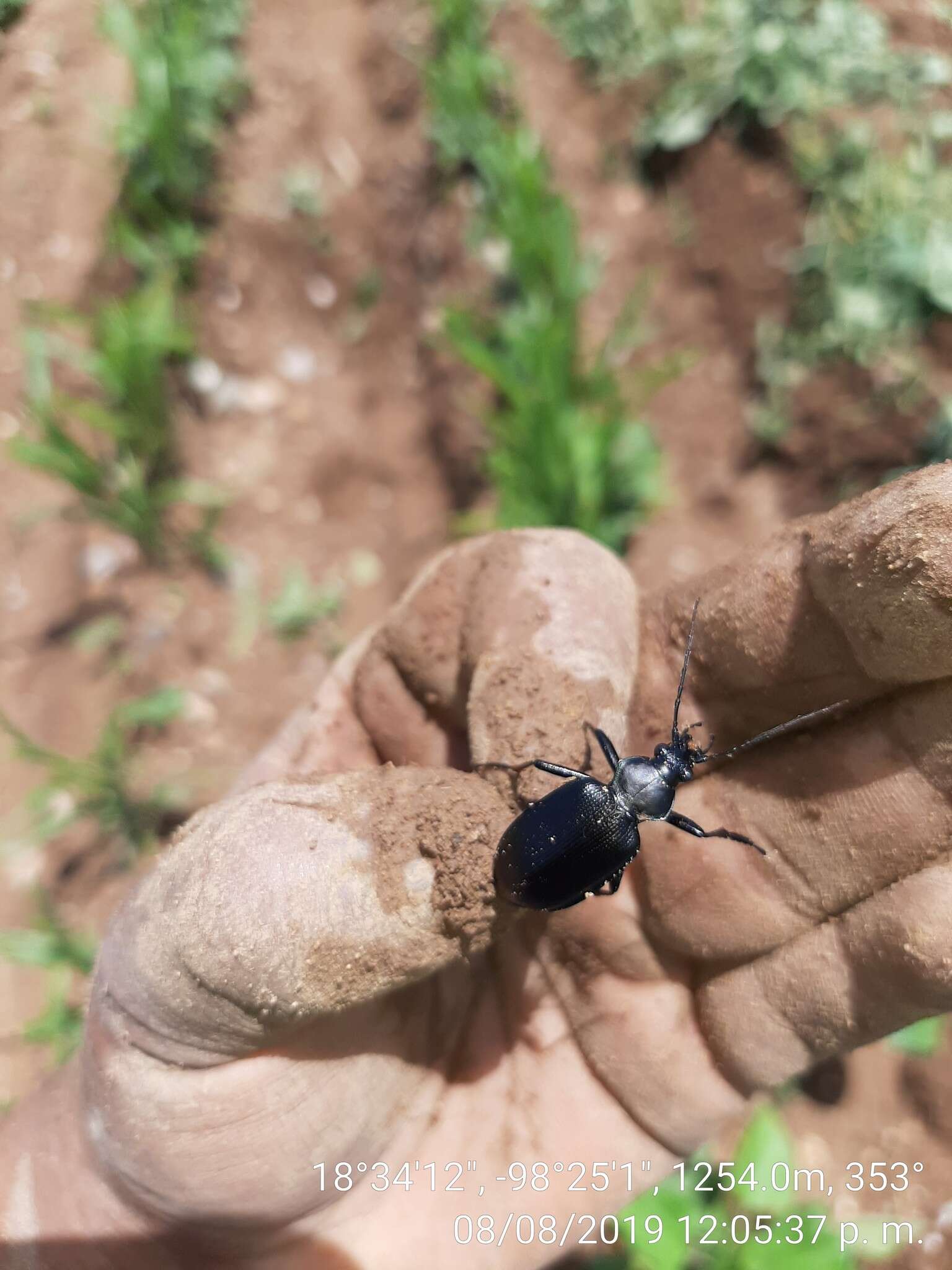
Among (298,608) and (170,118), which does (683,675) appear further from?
(170,118)

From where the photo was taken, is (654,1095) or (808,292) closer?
(654,1095)

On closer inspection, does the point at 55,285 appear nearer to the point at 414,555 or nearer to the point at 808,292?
the point at 414,555

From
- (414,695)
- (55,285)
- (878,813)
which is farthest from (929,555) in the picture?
(55,285)

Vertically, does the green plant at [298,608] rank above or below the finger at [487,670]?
below

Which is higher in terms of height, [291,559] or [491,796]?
[491,796]

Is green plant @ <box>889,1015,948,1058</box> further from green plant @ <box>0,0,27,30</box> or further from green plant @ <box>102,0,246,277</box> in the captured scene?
green plant @ <box>102,0,246,277</box>

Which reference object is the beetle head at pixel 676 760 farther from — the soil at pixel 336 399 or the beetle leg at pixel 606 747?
the soil at pixel 336 399

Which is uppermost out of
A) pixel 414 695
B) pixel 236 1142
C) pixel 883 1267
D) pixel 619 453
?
pixel 414 695
